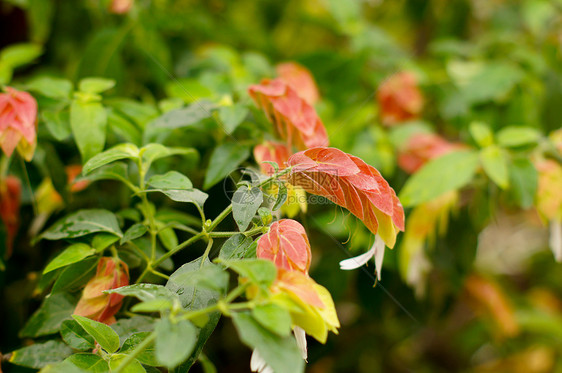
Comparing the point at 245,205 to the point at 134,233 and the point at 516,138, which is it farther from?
the point at 516,138

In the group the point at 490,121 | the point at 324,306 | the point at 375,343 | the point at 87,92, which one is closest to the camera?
the point at 324,306

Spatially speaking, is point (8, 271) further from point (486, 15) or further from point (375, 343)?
point (486, 15)

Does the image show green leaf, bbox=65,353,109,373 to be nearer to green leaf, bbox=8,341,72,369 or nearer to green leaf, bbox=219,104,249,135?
green leaf, bbox=8,341,72,369

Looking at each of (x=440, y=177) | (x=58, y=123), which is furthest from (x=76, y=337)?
(x=440, y=177)

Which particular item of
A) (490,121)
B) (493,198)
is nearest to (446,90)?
(490,121)

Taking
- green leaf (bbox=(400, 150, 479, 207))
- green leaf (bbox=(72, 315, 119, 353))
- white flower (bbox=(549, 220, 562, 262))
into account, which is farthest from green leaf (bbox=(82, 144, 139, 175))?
white flower (bbox=(549, 220, 562, 262))

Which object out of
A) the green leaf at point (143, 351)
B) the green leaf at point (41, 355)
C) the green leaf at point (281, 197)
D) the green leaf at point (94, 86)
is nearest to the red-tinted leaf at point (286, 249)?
the green leaf at point (281, 197)

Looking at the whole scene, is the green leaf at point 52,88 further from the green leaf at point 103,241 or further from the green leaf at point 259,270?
the green leaf at point 259,270
